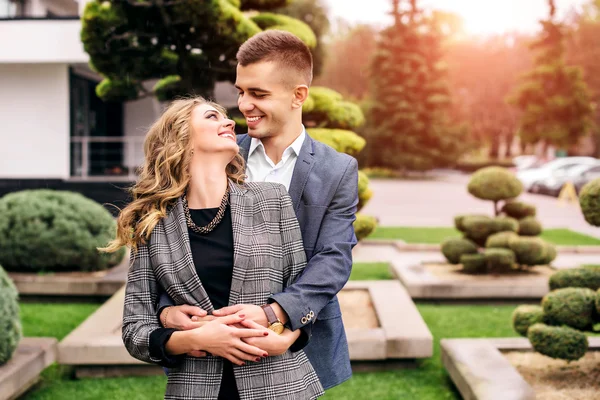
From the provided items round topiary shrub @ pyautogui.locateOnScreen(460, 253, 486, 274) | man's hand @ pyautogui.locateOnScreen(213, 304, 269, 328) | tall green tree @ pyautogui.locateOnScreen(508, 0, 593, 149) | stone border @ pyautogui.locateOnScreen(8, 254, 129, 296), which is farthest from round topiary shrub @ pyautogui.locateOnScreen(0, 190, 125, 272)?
tall green tree @ pyautogui.locateOnScreen(508, 0, 593, 149)

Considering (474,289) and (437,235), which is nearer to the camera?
(474,289)

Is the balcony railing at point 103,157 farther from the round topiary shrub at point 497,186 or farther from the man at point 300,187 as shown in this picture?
the man at point 300,187

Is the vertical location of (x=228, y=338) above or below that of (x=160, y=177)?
below

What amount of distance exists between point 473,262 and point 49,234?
563 cm

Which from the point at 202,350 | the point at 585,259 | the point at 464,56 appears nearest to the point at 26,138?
the point at 585,259

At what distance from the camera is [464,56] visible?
57.3 meters

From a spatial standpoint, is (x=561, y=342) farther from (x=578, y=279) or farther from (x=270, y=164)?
(x=270, y=164)

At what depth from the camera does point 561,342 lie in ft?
15.3

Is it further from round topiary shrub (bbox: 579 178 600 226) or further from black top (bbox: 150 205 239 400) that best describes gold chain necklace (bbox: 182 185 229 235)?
round topiary shrub (bbox: 579 178 600 226)

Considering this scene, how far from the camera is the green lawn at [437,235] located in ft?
44.9

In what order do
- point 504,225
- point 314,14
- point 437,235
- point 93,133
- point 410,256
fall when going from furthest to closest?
point 314,14 < point 93,133 < point 437,235 < point 410,256 < point 504,225

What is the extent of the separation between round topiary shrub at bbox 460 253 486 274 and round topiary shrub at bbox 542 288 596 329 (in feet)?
13.3

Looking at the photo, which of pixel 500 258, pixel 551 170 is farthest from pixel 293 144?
pixel 551 170

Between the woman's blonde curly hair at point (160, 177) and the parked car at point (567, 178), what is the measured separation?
2367 centimetres
